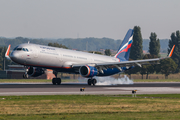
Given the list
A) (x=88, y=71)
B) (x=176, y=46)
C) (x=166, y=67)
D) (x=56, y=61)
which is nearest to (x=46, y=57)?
(x=56, y=61)

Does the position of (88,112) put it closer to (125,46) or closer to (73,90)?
(73,90)

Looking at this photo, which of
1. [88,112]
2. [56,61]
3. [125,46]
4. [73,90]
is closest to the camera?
[88,112]

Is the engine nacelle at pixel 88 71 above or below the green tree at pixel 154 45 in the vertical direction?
below

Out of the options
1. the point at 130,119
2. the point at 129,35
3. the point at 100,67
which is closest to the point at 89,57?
the point at 100,67

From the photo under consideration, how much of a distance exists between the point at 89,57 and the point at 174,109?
3446 cm

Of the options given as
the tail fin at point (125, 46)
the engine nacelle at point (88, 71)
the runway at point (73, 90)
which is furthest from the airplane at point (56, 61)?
the tail fin at point (125, 46)

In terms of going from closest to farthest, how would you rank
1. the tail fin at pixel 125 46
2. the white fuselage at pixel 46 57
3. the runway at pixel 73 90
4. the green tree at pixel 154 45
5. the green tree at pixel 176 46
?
the runway at pixel 73 90
the white fuselage at pixel 46 57
the tail fin at pixel 125 46
the green tree at pixel 176 46
the green tree at pixel 154 45

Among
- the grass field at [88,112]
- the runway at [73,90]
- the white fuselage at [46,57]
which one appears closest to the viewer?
the grass field at [88,112]

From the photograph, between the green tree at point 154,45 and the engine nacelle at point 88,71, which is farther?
the green tree at point 154,45

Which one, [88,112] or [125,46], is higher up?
[125,46]

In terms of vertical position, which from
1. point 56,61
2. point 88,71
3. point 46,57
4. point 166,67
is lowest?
point 88,71

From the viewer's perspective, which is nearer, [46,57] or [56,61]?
[46,57]

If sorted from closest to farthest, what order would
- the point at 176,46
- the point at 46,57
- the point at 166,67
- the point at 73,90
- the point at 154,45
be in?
the point at 73,90
the point at 46,57
the point at 166,67
the point at 176,46
the point at 154,45

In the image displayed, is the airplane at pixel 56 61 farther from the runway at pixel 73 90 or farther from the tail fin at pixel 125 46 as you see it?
the tail fin at pixel 125 46
